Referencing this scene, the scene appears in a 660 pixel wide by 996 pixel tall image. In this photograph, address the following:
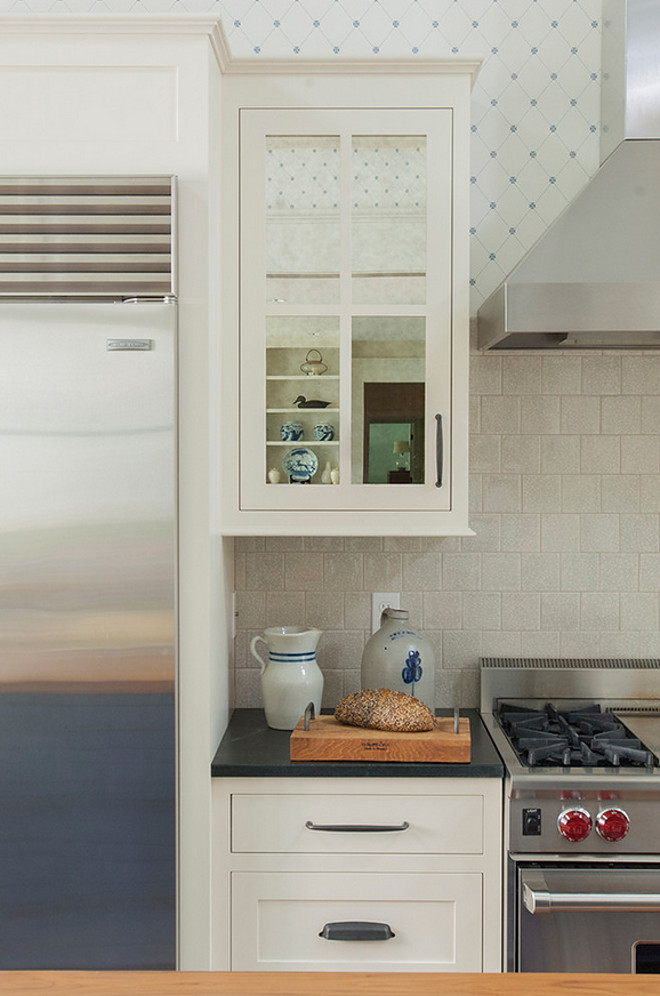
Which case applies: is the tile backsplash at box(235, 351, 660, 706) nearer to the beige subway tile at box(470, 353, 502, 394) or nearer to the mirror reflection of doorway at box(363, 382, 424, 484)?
the beige subway tile at box(470, 353, 502, 394)

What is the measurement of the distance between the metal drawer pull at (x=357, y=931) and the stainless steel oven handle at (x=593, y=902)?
0.33m

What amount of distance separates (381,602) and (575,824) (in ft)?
2.73

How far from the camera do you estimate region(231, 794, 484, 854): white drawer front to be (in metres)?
1.95

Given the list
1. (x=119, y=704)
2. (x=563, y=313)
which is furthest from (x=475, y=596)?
(x=119, y=704)

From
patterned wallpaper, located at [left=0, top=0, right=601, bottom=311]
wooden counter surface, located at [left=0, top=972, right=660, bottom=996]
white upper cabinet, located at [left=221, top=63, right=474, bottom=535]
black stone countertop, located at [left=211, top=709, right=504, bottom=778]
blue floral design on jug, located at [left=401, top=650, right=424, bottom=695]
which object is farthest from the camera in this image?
patterned wallpaper, located at [left=0, top=0, right=601, bottom=311]

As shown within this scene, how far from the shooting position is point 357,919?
194 centimetres

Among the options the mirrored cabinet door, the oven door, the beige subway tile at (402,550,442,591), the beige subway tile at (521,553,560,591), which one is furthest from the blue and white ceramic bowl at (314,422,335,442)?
the oven door

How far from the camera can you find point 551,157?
2461 millimetres

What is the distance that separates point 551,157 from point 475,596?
127 centimetres

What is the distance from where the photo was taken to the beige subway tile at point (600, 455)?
2.46 m

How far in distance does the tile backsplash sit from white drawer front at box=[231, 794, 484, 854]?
0.54 meters

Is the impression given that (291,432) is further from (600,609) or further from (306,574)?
(600,609)

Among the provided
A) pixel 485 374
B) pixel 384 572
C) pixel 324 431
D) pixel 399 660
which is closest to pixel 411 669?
pixel 399 660

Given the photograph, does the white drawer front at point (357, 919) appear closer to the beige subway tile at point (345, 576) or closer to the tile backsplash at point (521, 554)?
the tile backsplash at point (521, 554)
